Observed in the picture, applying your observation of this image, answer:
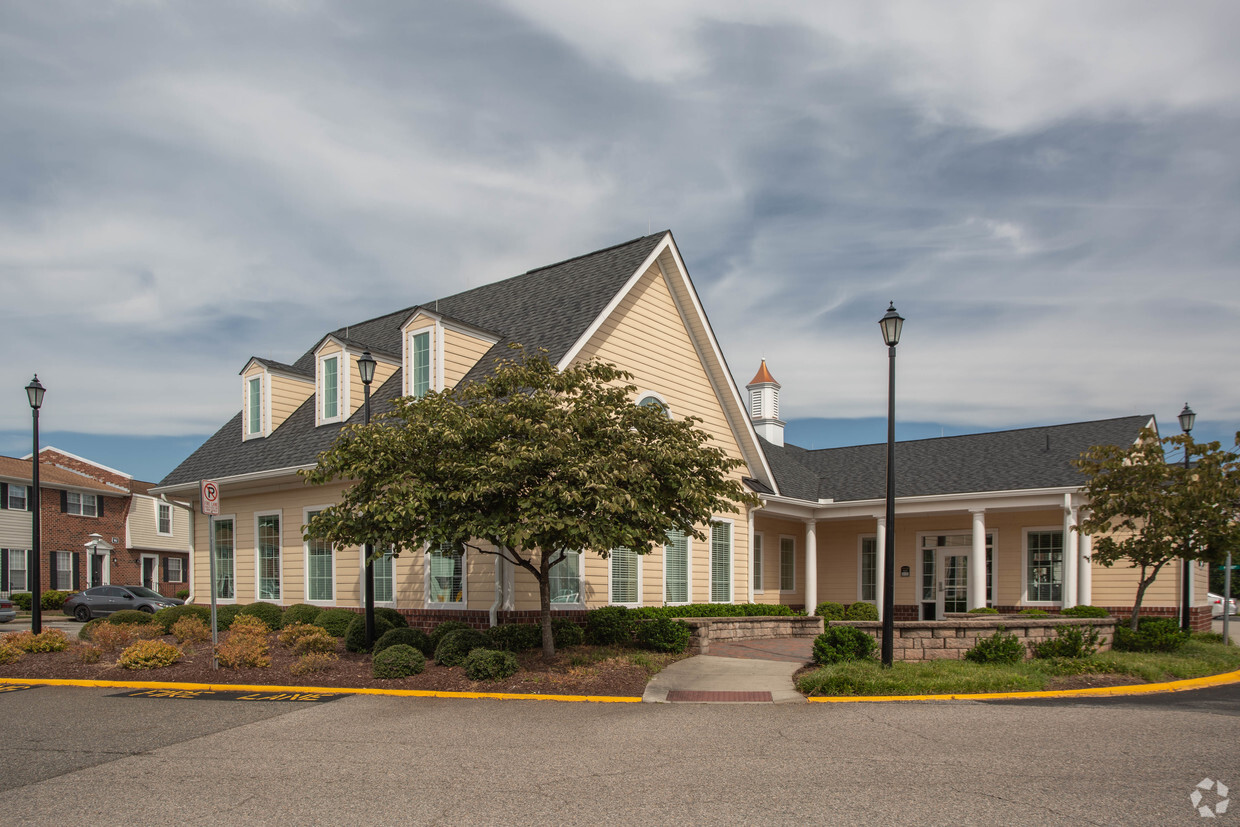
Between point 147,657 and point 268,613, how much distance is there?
17.4ft

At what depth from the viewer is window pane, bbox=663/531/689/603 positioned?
19078 mm

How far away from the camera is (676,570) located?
1938cm

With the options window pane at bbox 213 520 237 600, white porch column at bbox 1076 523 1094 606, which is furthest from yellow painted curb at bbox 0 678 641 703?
white porch column at bbox 1076 523 1094 606

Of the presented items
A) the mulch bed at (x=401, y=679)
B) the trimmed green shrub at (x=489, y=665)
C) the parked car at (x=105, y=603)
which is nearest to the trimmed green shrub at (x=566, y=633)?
the mulch bed at (x=401, y=679)

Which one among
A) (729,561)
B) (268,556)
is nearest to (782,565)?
(729,561)

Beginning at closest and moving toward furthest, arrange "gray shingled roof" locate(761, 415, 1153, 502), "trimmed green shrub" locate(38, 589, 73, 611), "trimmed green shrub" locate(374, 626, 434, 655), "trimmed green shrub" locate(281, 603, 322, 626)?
1. "trimmed green shrub" locate(374, 626, 434, 655)
2. "trimmed green shrub" locate(281, 603, 322, 626)
3. "gray shingled roof" locate(761, 415, 1153, 502)
4. "trimmed green shrub" locate(38, 589, 73, 611)

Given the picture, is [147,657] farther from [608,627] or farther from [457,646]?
[608,627]

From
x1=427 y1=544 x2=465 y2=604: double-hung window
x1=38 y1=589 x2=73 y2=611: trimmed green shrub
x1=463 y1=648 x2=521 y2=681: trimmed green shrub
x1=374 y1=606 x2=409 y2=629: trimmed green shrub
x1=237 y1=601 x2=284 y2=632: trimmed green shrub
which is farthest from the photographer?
x1=38 y1=589 x2=73 y2=611: trimmed green shrub

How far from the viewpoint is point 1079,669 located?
13062 mm

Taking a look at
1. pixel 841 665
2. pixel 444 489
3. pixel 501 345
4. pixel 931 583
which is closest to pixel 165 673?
pixel 444 489

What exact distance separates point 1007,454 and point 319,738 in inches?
853

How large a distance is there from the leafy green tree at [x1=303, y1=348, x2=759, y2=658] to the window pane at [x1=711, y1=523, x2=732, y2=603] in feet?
23.5

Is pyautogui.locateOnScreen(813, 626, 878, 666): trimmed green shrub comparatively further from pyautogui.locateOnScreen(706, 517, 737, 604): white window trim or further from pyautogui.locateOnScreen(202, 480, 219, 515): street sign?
pyautogui.locateOnScreen(202, 480, 219, 515): street sign

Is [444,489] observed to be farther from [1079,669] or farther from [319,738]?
[1079,669]
